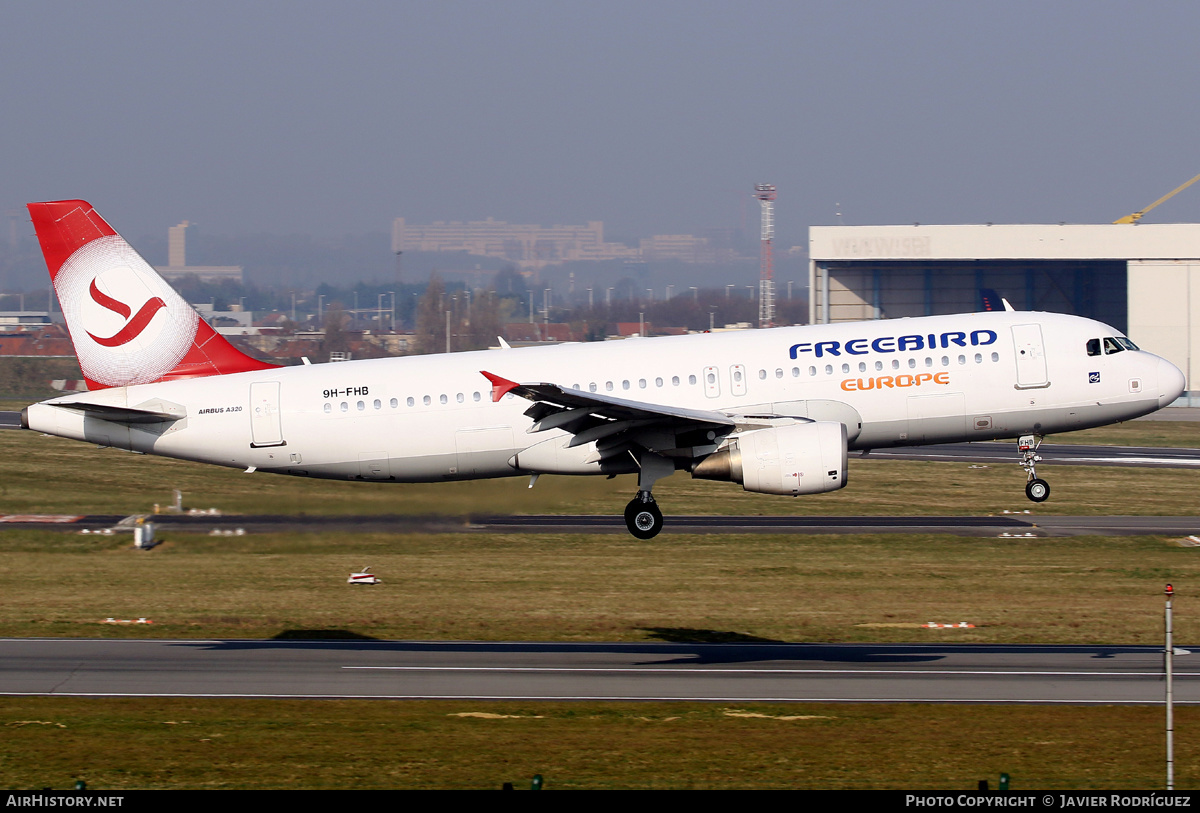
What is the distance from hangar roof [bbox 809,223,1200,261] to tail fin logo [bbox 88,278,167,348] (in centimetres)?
9948

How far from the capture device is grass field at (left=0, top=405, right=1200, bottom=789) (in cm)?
2367

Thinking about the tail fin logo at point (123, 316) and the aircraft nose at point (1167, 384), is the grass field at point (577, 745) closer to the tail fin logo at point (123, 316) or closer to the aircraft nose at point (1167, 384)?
the aircraft nose at point (1167, 384)

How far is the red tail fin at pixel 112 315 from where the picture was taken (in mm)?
33625

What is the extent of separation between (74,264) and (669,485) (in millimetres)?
37365

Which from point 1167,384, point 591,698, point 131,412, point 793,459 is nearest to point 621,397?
point 793,459

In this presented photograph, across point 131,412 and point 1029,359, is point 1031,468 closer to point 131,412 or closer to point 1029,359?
point 1029,359

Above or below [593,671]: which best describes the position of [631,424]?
above

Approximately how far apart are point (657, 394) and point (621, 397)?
931 mm

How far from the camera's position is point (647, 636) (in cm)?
3672

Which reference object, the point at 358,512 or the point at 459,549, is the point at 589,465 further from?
the point at 459,549

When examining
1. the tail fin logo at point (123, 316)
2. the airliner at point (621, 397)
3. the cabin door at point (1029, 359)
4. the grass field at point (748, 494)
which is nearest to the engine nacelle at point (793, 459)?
the airliner at point (621, 397)

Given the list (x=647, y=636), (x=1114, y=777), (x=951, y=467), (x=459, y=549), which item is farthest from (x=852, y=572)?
(x=951, y=467)

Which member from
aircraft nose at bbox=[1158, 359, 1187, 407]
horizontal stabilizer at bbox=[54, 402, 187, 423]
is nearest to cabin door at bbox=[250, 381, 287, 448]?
horizontal stabilizer at bbox=[54, 402, 187, 423]

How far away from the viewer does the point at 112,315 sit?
33844mm
